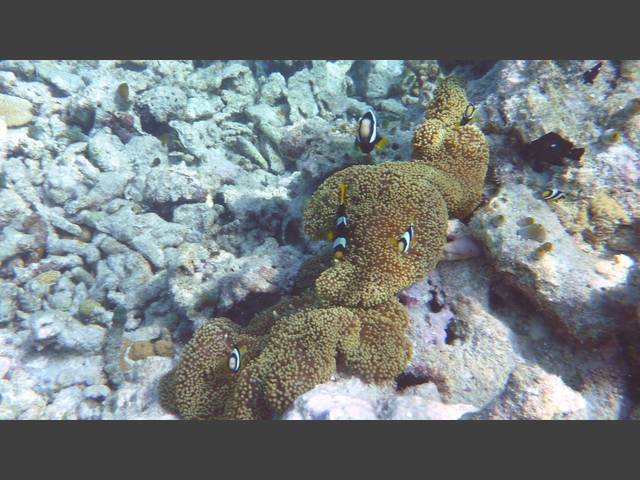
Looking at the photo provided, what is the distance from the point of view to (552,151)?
438 cm

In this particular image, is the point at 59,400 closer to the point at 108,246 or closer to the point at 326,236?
the point at 108,246

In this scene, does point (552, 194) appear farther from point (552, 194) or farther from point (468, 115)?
point (468, 115)

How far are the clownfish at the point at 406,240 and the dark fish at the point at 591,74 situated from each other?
342cm

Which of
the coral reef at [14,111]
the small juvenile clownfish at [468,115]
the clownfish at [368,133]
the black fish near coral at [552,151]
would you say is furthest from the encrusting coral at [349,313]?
the coral reef at [14,111]

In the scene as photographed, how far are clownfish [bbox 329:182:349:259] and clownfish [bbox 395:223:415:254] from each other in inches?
19.2

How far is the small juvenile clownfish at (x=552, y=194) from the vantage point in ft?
13.7

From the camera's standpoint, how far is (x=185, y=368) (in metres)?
3.75

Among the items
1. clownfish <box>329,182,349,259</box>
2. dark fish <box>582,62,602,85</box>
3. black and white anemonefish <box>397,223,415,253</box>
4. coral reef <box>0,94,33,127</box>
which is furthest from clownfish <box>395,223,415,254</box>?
coral reef <box>0,94,33,127</box>

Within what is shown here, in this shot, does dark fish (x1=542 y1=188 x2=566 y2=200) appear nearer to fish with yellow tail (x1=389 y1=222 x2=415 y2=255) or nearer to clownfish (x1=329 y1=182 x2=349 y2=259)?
fish with yellow tail (x1=389 y1=222 x2=415 y2=255)

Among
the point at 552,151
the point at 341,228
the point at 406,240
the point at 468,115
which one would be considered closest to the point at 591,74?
the point at 552,151

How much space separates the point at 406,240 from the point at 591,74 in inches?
146

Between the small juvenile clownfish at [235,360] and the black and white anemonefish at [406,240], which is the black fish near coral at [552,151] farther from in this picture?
the small juvenile clownfish at [235,360]

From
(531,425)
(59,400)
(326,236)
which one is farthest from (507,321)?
(59,400)

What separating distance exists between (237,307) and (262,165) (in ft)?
13.2
